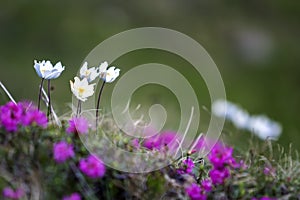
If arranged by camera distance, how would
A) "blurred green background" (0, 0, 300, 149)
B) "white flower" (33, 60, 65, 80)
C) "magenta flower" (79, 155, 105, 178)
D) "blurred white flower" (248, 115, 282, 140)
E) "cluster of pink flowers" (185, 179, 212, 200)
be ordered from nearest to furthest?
"magenta flower" (79, 155, 105, 178), "cluster of pink flowers" (185, 179, 212, 200), "white flower" (33, 60, 65, 80), "blurred white flower" (248, 115, 282, 140), "blurred green background" (0, 0, 300, 149)

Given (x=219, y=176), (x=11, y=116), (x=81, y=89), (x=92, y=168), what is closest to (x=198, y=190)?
(x=219, y=176)

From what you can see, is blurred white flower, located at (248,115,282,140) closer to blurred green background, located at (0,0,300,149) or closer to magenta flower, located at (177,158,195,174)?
blurred green background, located at (0,0,300,149)

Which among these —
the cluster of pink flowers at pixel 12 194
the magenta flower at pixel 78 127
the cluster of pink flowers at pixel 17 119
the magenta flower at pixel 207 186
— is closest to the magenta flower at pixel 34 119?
the cluster of pink flowers at pixel 17 119

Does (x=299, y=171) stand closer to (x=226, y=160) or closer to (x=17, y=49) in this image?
(x=226, y=160)

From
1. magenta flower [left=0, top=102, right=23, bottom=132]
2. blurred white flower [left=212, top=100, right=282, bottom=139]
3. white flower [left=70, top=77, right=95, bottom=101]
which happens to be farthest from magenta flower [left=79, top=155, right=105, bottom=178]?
blurred white flower [left=212, top=100, right=282, bottom=139]

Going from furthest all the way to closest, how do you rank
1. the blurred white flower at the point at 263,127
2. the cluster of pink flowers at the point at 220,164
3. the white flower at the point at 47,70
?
the blurred white flower at the point at 263,127 → the white flower at the point at 47,70 → the cluster of pink flowers at the point at 220,164

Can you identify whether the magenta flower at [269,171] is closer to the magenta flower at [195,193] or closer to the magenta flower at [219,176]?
the magenta flower at [219,176]

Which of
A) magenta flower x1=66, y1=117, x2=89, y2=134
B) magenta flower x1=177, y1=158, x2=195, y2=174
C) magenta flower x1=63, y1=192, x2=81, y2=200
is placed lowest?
magenta flower x1=63, y1=192, x2=81, y2=200
